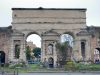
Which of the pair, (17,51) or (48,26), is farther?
(17,51)

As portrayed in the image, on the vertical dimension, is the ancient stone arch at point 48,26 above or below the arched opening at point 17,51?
above

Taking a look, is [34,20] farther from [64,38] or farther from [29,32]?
[64,38]

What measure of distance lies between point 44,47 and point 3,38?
9.26 meters

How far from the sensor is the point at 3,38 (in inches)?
2798

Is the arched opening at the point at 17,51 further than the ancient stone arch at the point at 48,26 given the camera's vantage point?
Yes

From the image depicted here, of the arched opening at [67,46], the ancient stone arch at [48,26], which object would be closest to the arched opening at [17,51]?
the ancient stone arch at [48,26]

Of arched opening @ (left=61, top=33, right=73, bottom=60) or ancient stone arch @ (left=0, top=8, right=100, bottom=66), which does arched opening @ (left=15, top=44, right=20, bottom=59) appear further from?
arched opening @ (left=61, top=33, right=73, bottom=60)

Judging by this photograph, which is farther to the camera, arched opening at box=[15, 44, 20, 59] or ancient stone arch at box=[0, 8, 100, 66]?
arched opening at box=[15, 44, 20, 59]

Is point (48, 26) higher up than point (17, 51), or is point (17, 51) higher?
point (48, 26)

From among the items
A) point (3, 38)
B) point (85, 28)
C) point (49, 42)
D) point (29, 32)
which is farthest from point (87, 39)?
point (3, 38)

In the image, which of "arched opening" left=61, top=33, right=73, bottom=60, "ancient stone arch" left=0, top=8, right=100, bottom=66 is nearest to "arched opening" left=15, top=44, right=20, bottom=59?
"ancient stone arch" left=0, top=8, right=100, bottom=66

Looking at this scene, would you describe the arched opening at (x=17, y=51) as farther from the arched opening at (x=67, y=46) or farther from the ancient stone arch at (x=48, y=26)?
the arched opening at (x=67, y=46)

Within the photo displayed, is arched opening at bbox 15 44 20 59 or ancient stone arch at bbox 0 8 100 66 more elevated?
ancient stone arch at bbox 0 8 100 66

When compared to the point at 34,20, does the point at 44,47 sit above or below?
below
